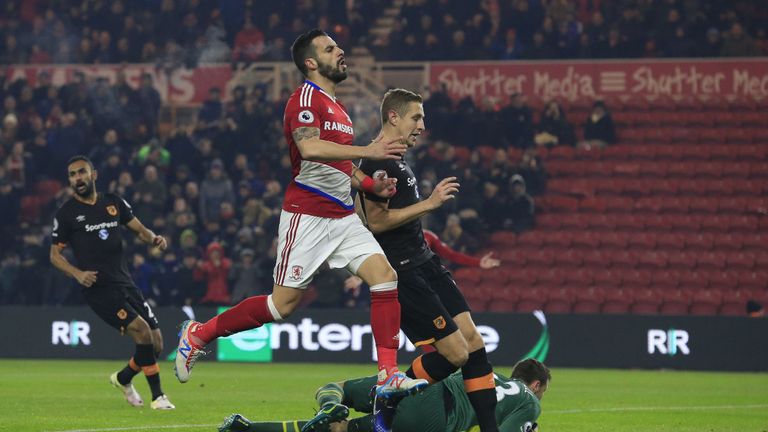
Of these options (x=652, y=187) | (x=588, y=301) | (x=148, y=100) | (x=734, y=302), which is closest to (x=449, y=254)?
(x=588, y=301)

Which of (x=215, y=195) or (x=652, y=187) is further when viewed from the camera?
(x=652, y=187)

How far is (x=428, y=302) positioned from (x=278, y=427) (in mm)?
1186

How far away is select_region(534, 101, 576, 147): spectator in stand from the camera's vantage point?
2486 cm

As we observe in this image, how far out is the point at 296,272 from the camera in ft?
26.1

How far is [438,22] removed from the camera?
2647 cm

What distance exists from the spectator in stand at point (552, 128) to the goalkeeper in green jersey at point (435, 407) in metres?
16.8

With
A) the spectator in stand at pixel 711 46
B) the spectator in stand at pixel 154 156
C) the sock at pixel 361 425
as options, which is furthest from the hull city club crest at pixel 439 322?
the spectator in stand at pixel 711 46

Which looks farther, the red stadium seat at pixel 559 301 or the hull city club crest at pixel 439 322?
the red stadium seat at pixel 559 301

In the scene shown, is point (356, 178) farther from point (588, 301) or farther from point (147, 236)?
point (588, 301)

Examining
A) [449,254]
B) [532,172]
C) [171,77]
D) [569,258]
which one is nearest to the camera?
[449,254]

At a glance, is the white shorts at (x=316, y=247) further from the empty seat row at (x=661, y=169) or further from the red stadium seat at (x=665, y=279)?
the empty seat row at (x=661, y=169)

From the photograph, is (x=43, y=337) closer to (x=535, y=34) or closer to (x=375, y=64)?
(x=375, y=64)

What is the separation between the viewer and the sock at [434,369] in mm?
8234

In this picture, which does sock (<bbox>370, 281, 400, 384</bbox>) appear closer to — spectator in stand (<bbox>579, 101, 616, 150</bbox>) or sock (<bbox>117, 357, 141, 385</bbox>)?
sock (<bbox>117, 357, 141, 385</bbox>)
